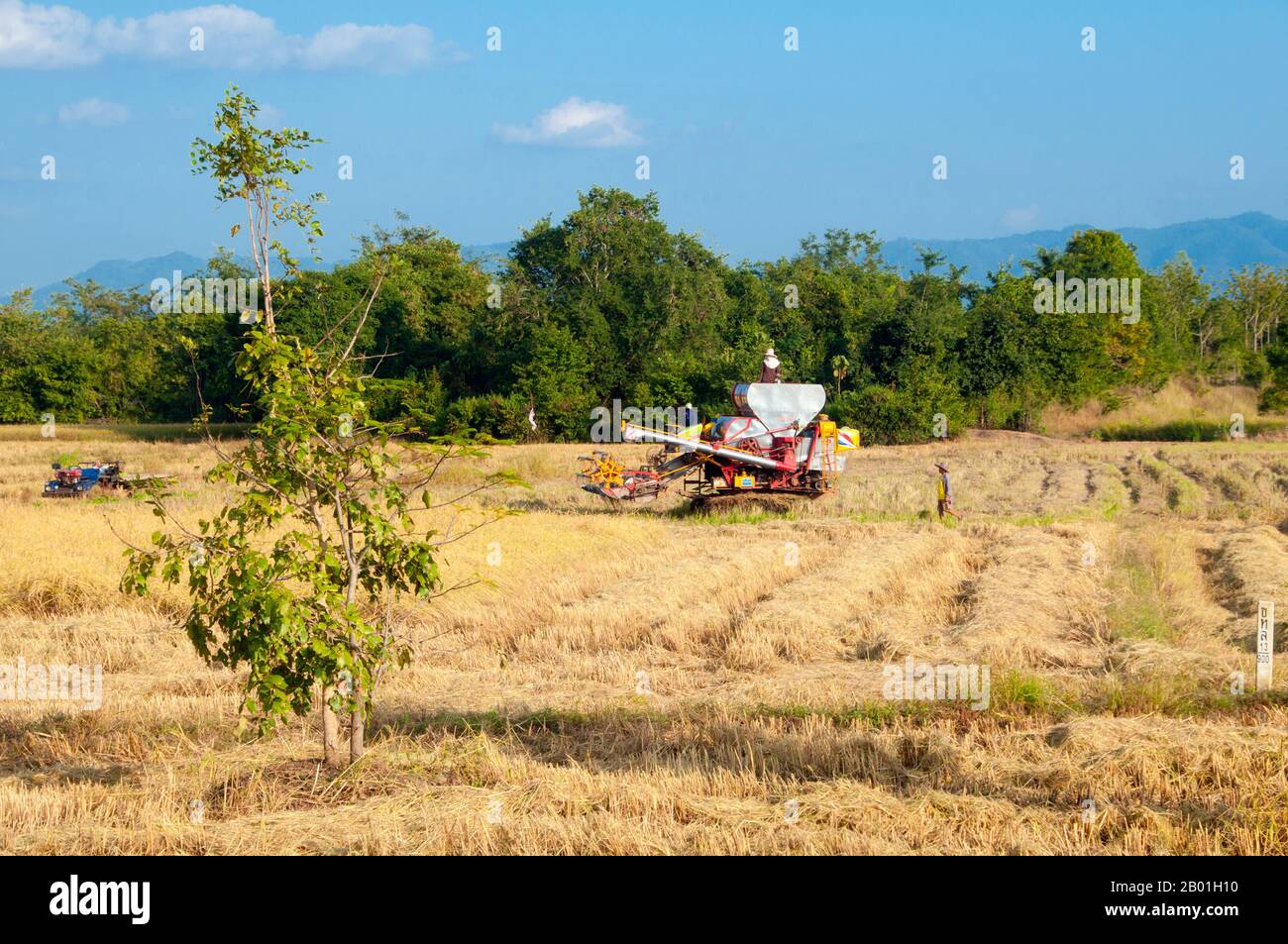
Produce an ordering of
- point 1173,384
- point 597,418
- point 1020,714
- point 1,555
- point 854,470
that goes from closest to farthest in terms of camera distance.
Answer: point 1020,714, point 1,555, point 854,470, point 597,418, point 1173,384

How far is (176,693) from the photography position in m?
9.41

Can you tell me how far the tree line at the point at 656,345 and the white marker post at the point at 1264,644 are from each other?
3216 centimetres

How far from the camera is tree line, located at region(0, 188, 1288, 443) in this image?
43844 mm

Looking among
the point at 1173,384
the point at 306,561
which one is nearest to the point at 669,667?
the point at 306,561

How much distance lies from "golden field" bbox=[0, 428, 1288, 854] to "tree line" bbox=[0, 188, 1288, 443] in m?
25.0
